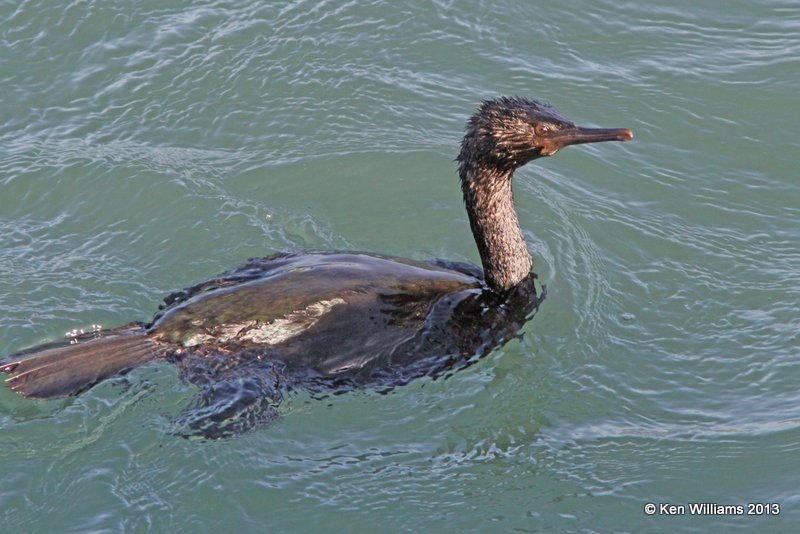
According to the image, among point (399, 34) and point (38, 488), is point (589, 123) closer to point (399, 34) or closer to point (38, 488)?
point (399, 34)

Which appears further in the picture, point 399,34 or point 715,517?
point 399,34

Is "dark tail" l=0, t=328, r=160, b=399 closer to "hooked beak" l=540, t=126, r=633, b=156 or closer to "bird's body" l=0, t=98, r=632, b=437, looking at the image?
"bird's body" l=0, t=98, r=632, b=437

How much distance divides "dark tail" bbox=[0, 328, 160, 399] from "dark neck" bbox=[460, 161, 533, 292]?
227 cm

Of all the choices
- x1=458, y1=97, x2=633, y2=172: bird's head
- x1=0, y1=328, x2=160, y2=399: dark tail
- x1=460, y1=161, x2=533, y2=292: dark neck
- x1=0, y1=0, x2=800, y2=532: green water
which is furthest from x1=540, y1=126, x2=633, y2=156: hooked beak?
x1=0, y1=328, x2=160, y2=399: dark tail

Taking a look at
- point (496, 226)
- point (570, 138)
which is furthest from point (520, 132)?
point (496, 226)

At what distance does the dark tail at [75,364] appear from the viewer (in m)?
6.64

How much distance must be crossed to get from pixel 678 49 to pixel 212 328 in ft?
18.7

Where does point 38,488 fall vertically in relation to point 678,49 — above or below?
below

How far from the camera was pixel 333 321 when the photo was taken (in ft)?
22.6

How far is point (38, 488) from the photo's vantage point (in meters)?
6.38

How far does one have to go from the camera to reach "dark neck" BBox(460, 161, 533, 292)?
7629mm

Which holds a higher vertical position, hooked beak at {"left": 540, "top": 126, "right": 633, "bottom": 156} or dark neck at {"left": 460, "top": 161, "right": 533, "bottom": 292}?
hooked beak at {"left": 540, "top": 126, "right": 633, "bottom": 156}

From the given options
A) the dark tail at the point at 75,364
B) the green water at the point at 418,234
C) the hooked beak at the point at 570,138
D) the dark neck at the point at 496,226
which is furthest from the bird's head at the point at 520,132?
the dark tail at the point at 75,364

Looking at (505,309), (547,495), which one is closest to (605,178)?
(505,309)
